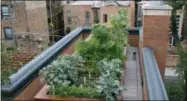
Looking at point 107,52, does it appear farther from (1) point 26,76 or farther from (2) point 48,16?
(2) point 48,16

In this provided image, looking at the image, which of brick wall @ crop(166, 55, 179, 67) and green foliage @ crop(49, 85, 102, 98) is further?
brick wall @ crop(166, 55, 179, 67)

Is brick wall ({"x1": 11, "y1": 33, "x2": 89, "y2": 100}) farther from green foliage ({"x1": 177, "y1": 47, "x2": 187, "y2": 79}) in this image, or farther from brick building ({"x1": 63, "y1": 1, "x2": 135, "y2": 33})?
brick building ({"x1": 63, "y1": 1, "x2": 135, "y2": 33})

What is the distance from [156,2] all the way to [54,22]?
15.1 meters

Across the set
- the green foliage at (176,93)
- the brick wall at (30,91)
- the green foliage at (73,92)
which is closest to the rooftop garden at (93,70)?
the green foliage at (73,92)

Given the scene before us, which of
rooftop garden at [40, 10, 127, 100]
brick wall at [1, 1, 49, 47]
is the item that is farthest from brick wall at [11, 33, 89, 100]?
brick wall at [1, 1, 49, 47]

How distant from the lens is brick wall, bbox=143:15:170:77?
5.22 m

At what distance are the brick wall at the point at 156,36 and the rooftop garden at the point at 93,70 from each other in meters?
0.64

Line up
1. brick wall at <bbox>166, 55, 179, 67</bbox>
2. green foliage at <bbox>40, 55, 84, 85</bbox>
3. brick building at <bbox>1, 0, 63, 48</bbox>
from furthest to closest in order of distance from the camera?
brick building at <bbox>1, 0, 63, 48</bbox> → brick wall at <bbox>166, 55, 179, 67</bbox> → green foliage at <bbox>40, 55, 84, 85</bbox>

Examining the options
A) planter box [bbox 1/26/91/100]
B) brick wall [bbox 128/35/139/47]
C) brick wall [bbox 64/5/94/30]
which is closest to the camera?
planter box [bbox 1/26/91/100]

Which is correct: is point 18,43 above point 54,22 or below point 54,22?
below

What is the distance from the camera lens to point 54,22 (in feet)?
64.6

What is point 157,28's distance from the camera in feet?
17.4

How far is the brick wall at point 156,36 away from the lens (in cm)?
522

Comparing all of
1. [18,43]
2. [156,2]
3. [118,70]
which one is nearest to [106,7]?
[18,43]
